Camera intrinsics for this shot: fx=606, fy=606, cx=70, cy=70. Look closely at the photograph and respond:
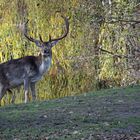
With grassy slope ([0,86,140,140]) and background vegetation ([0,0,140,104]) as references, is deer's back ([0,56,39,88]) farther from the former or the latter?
background vegetation ([0,0,140,104])

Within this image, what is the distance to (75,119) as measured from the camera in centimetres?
1053

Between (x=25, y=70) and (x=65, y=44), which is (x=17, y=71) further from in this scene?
(x=65, y=44)

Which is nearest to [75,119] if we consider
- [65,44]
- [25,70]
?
[25,70]

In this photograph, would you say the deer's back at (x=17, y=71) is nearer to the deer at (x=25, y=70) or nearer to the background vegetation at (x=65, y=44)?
the deer at (x=25, y=70)

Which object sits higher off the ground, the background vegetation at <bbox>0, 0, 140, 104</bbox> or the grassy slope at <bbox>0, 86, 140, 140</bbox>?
the background vegetation at <bbox>0, 0, 140, 104</bbox>

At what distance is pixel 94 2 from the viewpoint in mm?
18250

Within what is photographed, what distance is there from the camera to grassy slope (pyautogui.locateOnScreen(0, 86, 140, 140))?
30.0ft

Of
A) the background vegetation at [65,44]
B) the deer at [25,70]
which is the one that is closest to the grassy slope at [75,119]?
the deer at [25,70]

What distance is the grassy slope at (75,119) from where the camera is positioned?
360 inches

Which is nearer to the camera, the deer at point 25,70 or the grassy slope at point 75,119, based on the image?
the grassy slope at point 75,119

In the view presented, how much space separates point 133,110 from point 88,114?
1.21m

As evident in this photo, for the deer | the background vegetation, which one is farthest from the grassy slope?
the background vegetation

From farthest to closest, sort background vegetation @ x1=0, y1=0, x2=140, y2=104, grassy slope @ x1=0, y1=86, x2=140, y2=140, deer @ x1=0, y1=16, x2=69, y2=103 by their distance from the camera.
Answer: background vegetation @ x1=0, y1=0, x2=140, y2=104, deer @ x1=0, y1=16, x2=69, y2=103, grassy slope @ x1=0, y1=86, x2=140, y2=140

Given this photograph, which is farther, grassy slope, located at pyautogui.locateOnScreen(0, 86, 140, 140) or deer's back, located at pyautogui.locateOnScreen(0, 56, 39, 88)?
deer's back, located at pyautogui.locateOnScreen(0, 56, 39, 88)
